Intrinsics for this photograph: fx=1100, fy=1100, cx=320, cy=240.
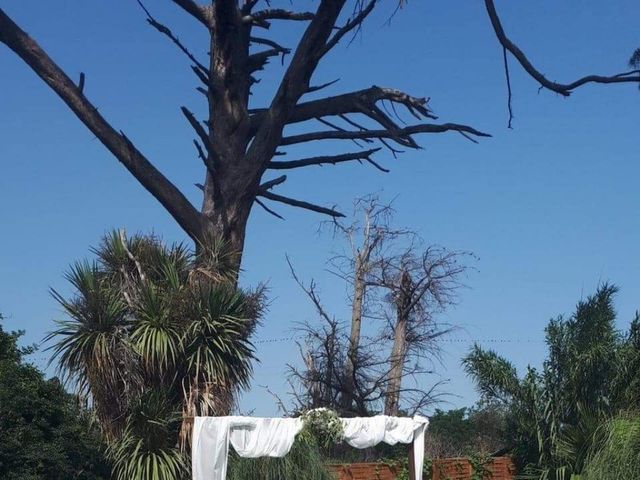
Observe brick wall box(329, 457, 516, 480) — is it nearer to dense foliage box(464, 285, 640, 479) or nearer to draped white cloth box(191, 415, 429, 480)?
dense foliage box(464, 285, 640, 479)

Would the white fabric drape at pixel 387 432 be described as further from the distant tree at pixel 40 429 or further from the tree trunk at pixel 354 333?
the tree trunk at pixel 354 333

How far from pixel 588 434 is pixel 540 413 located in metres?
1.15

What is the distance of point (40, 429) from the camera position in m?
14.4

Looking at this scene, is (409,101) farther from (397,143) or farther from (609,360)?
(609,360)

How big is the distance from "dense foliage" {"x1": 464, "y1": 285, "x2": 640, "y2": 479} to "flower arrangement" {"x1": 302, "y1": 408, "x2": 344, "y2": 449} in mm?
4968

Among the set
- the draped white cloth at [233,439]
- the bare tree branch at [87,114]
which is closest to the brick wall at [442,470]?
the draped white cloth at [233,439]

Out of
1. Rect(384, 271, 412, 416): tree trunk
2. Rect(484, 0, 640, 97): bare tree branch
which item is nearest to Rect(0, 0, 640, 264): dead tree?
Rect(484, 0, 640, 97): bare tree branch

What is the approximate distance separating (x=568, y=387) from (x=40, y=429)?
9667mm

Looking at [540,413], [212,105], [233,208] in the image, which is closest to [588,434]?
[540,413]

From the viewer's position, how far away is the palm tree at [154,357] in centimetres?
1488

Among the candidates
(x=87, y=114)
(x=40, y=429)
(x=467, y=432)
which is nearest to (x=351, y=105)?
(x=87, y=114)

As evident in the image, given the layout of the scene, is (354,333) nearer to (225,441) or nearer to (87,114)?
(87,114)

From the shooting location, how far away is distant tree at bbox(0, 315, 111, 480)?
13766 mm

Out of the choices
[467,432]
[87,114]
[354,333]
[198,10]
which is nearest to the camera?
[87,114]
